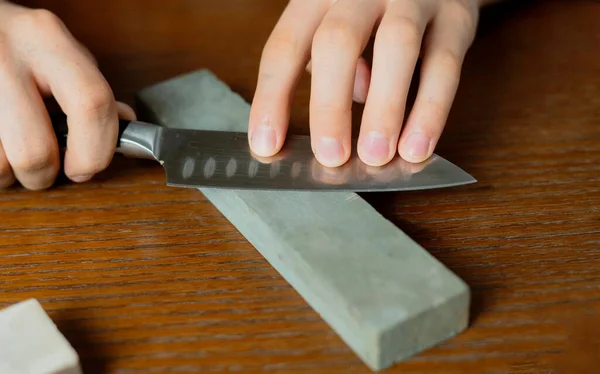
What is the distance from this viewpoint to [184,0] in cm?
114

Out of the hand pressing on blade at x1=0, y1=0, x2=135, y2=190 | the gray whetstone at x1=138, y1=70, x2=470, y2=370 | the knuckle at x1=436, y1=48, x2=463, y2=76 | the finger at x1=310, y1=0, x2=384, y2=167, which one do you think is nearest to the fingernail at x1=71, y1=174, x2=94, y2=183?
the hand pressing on blade at x1=0, y1=0, x2=135, y2=190

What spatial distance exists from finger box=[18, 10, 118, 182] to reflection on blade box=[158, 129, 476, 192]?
0.06 m

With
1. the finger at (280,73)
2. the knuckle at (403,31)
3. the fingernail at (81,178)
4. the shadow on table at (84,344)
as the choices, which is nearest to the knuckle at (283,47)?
the finger at (280,73)

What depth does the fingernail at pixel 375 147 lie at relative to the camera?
0.66 metres

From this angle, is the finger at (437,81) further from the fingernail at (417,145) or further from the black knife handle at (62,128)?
the black knife handle at (62,128)

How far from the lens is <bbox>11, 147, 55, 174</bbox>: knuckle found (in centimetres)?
69

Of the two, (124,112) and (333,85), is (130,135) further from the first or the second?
(333,85)

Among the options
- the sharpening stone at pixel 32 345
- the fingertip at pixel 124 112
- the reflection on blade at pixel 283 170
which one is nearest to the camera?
the sharpening stone at pixel 32 345

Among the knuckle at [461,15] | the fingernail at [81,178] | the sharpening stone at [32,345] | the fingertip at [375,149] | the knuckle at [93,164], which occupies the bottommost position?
the fingernail at [81,178]

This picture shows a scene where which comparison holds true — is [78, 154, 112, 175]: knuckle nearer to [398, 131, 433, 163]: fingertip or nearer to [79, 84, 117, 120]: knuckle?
[79, 84, 117, 120]: knuckle

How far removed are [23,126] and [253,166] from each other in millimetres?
232

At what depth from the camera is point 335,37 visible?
2.27 ft

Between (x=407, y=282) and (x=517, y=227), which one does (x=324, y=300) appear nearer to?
(x=407, y=282)

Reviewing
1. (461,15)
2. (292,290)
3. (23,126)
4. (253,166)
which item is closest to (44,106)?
(23,126)
